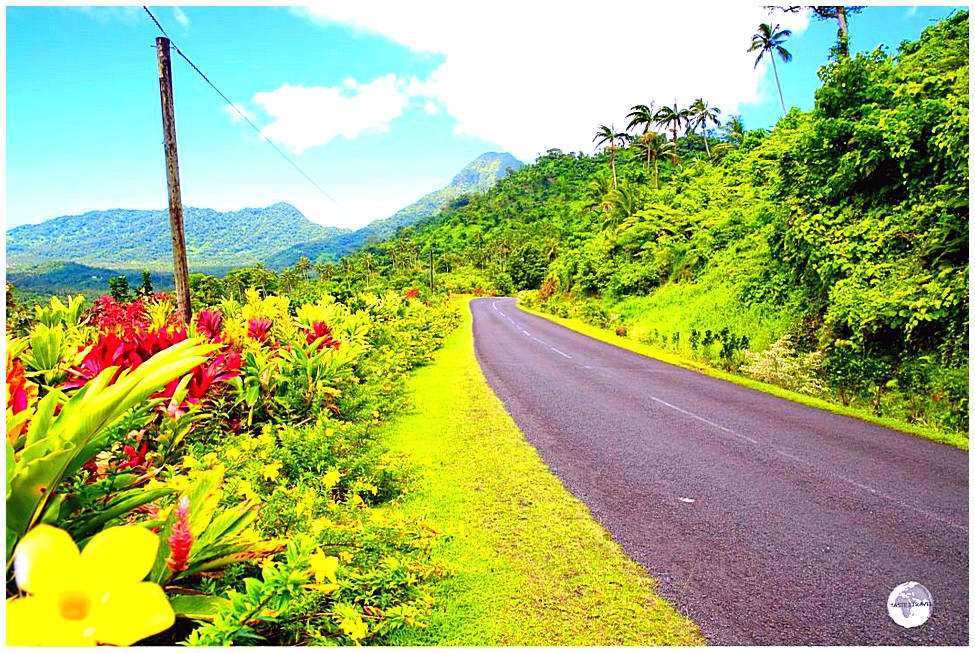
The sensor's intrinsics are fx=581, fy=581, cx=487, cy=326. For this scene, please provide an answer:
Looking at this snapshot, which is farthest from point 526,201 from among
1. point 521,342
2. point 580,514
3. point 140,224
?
point 580,514

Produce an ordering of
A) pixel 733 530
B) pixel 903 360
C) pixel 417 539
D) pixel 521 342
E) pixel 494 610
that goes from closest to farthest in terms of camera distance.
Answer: pixel 494 610, pixel 417 539, pixel 733 530, pixel 903 360, pixel 521 342

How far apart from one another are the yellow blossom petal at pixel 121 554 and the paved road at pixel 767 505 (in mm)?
2529

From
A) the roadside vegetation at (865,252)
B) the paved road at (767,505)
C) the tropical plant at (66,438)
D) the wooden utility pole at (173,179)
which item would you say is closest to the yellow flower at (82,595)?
the tropical plant at (66,438)

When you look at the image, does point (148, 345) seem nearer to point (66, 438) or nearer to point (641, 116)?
point (66, 438)

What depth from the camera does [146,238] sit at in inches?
1756

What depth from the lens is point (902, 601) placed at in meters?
3.02

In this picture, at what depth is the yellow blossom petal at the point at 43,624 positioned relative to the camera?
2.59ft

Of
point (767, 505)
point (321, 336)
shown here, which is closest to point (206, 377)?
point (321, 336)

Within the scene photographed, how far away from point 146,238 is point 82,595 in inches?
2016

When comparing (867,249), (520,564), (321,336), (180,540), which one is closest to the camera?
(180,540)

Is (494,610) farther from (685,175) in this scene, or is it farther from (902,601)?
(685,175)

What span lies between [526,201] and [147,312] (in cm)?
7732

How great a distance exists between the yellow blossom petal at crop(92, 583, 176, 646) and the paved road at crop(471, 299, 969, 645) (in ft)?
8.22

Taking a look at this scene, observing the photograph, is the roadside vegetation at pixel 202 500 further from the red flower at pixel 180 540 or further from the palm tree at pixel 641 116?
the palm tree at pixel 641 116
